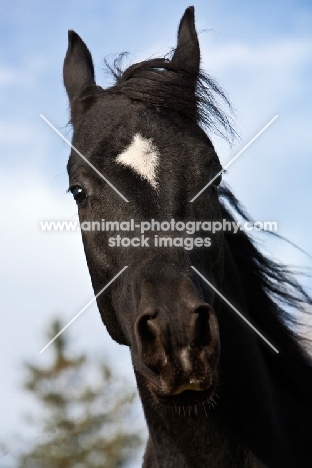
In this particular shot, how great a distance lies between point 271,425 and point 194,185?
56.7 inches

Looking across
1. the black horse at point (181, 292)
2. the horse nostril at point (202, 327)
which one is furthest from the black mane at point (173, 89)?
the horse nostril at point (202, 327)

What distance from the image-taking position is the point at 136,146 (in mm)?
3855

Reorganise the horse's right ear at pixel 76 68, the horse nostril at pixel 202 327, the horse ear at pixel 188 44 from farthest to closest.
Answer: the horse's right ear at pixel 76 68
the horse ear at pixel 188 44
the horse nostril at pixel 202 327

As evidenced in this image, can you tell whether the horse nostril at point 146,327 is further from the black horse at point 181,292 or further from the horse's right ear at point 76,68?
the horse's right ear at point 76,68

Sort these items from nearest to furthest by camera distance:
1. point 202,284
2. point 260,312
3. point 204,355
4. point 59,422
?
1. point 204,355
2. point 202,284
3. point 260,312
4. point 59,422

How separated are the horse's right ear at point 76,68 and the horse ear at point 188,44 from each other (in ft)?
2.16

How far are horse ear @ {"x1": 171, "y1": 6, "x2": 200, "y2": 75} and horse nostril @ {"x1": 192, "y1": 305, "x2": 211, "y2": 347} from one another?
6.83ft

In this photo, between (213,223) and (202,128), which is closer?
(213,223)

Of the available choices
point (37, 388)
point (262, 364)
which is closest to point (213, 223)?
point (262, 364)

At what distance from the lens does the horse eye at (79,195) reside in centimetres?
408

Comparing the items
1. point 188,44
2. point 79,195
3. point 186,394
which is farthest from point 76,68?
point 186,394

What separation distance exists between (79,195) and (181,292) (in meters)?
1.23

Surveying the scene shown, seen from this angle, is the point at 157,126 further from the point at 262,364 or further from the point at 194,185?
the point at 262,364

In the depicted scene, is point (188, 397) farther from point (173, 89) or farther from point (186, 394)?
point (173, 89)
